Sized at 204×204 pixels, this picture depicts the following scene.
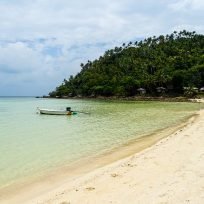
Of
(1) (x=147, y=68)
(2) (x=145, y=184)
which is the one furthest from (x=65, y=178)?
(1) (x=147, y=68)

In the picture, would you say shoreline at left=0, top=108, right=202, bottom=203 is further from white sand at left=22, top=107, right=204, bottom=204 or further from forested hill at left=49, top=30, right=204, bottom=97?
forested hill at left=49, top=30, right=204, bottom=97

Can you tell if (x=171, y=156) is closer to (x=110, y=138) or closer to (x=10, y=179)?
(x=10, y=179)

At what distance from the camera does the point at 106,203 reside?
292 inches

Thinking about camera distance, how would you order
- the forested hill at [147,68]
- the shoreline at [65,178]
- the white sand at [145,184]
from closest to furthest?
the white sand at [145,184]
the shoreline at [65,178]
the forested hill at [147,68]

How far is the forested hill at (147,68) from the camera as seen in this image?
9281cm

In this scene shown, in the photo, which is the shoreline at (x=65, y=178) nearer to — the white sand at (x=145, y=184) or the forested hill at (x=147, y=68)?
the white sand at (x=145, y=184)

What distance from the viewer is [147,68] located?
10675 centimetres

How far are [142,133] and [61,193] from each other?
14.6m

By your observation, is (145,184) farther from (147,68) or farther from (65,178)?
(147,68)

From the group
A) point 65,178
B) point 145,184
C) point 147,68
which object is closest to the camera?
point 145,184

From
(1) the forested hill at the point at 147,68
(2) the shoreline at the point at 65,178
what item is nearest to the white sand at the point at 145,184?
(2) the shoreline at the point at 65,178

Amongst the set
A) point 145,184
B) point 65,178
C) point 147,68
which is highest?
point 147,68

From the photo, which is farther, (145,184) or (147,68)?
(147,68)

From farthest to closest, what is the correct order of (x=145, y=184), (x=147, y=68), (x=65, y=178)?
(x=147, y=68) < (x=65, y=178) < (x=145, y=184)
